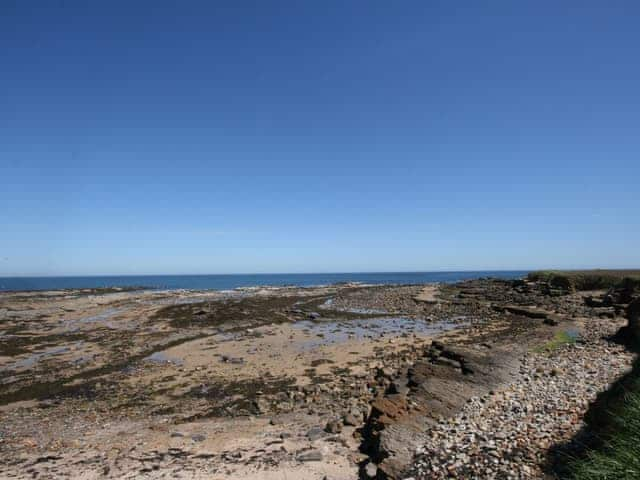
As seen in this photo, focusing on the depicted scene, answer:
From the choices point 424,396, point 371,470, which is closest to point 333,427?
point 371,470

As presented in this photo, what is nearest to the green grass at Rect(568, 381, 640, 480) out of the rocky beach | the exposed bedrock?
the rocky beach

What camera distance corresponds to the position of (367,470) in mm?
8234

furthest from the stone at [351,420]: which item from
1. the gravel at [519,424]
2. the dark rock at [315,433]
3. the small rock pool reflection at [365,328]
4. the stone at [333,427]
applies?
the small rock pool reflection at [365,328]

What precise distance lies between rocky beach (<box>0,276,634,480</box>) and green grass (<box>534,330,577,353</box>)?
141 millimetres

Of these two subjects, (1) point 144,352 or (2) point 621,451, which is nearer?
(2) point 621,451

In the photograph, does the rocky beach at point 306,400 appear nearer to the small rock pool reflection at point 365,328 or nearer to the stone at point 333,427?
the stone at point 333,427

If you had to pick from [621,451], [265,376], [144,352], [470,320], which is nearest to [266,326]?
[144,352]

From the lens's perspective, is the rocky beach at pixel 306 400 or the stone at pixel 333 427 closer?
the rocky beach at pixel 306 400

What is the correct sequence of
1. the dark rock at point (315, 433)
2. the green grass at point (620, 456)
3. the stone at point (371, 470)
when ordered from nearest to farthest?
the green grass at point (620, 456) → the stone at point (371, 470) → the dark rock at point (315, 433)

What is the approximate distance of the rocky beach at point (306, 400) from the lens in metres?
8.66

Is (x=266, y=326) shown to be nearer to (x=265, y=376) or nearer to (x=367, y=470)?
(x=265, y=376)

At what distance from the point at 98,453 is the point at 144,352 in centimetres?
1352

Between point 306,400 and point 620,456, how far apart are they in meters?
10.1

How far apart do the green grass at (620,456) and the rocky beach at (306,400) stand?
3.91 feet
